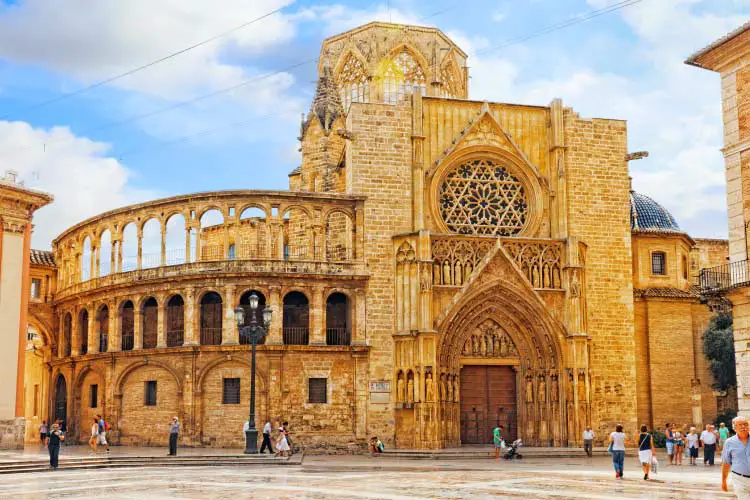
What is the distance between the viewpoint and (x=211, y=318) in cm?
3641

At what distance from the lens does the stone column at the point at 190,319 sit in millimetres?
35375

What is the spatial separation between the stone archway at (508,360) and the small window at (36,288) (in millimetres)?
19160

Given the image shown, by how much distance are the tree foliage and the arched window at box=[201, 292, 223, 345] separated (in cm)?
2041

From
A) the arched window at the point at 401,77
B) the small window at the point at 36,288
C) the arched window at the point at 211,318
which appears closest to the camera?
the arched window at the point at 211,318

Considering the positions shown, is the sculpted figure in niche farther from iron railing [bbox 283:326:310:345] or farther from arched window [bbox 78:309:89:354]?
arched window [bbox 78:309:89:354]

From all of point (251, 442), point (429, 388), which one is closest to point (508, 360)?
point (429, 388)

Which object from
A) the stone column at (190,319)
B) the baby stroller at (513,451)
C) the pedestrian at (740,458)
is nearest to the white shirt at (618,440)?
the baby stroller at (513,451)

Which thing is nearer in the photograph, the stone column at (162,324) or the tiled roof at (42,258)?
the stone column at (162,324)

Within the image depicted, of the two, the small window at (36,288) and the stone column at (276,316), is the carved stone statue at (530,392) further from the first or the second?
the small window at (36,288)

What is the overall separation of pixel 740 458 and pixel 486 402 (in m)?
25.8

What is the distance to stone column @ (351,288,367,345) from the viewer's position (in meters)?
35.3

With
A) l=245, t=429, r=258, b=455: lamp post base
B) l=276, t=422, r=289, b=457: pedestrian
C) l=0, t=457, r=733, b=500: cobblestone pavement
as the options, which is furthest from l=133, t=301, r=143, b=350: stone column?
l=0, t=457, r=733, b=500: cobblestone pavement

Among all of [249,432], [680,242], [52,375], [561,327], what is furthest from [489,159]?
[52,375]

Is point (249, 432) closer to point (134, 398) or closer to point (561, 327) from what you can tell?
point (134, 398)
